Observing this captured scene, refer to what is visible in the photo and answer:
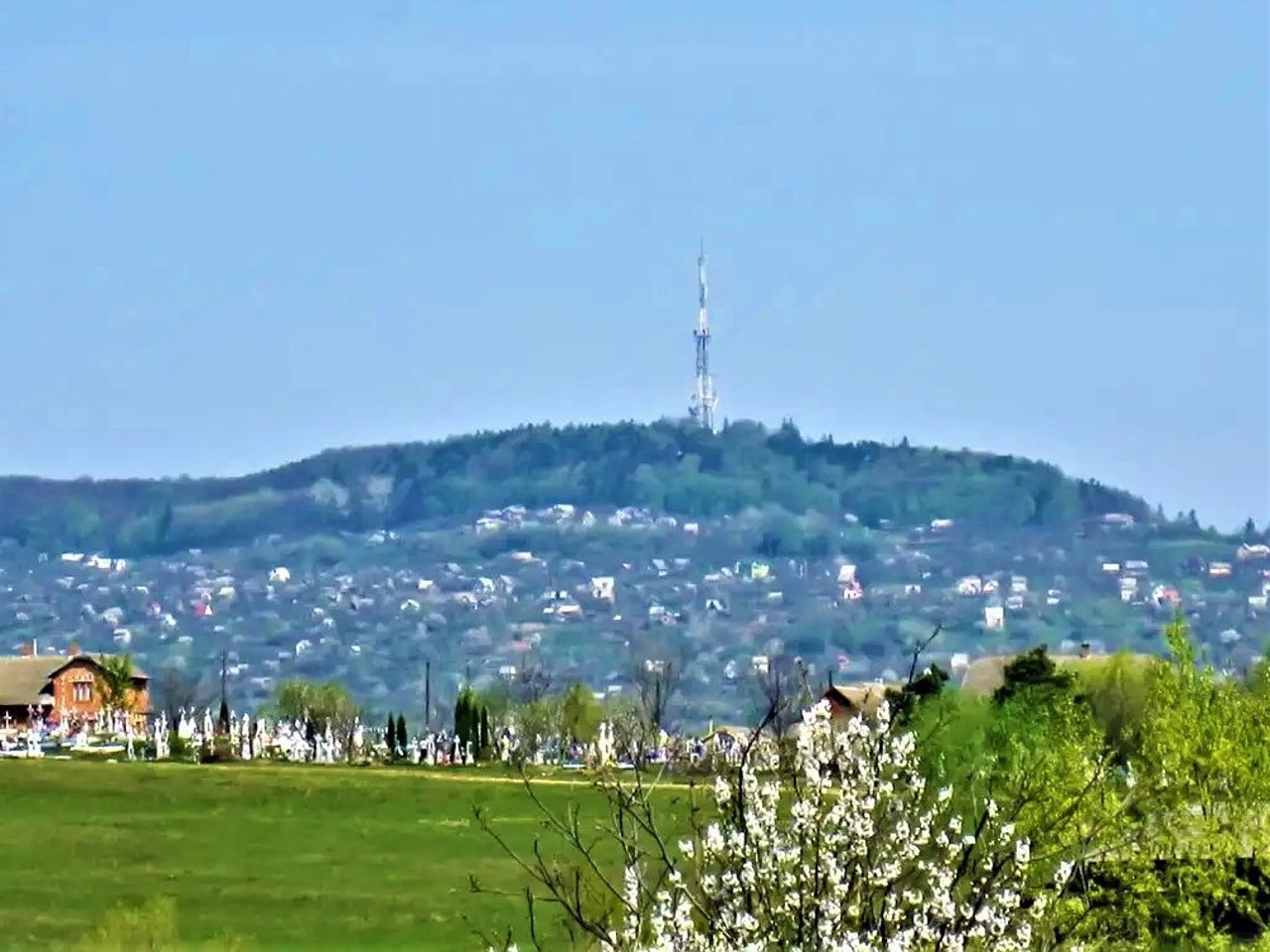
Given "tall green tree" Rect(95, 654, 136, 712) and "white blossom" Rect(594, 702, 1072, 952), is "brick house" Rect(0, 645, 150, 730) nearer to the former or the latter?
"tall green tree" Rect(95, 654, 136, 712)

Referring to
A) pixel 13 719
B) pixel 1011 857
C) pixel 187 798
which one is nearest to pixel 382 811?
pixel 187 798

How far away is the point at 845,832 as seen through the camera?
14.2 meters

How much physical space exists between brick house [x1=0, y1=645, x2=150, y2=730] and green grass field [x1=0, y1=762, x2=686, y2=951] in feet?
165

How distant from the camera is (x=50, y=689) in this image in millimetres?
134750

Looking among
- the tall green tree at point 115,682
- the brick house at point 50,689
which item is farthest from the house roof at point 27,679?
the tall green tree at point 115,682

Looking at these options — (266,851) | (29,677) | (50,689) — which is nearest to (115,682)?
(50,689)

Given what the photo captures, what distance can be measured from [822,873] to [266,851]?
4949cm

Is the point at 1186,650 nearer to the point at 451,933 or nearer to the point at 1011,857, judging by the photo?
the point at 451,933

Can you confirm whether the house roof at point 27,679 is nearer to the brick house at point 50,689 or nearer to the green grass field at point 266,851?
the brick house at point 50,689

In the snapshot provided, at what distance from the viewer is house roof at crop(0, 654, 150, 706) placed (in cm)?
13400

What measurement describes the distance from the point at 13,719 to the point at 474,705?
33.7 metres

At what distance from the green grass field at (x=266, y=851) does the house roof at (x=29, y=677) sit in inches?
2034

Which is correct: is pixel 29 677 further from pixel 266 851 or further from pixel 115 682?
pixel 266 851

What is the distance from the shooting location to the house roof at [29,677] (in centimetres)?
13400
